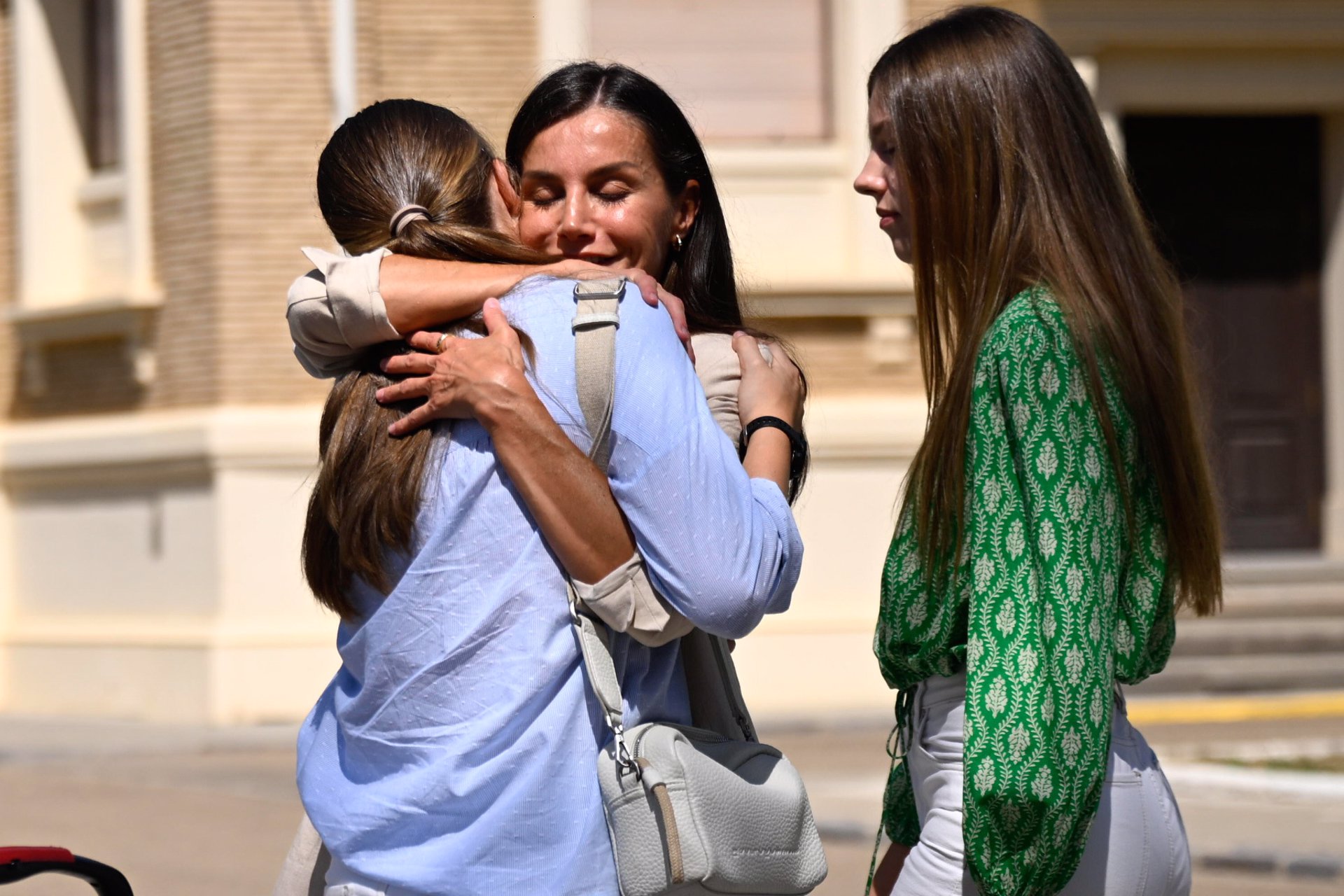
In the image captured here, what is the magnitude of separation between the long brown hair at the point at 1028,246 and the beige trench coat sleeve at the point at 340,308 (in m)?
0.67

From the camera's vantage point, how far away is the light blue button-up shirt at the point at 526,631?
6.97 ft

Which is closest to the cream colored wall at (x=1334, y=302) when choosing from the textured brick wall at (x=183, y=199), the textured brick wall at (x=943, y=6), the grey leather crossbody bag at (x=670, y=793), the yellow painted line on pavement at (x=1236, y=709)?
the yellow painted line on pavement at (x=1236, y=709)

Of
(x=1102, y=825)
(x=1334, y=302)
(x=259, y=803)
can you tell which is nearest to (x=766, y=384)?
(x=1102, y=825)

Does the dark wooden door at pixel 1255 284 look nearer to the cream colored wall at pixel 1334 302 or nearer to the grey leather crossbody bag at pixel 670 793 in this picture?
the cream colored wall at pixel 1334 302

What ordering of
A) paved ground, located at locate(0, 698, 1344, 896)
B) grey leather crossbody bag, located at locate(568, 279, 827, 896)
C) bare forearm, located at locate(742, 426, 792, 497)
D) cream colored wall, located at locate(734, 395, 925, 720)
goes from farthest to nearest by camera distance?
1. cream colored wall, located at locate(734, 395, 925, 720)
2. paved ground, located at locate(0, 698, 1344, 896)
3. bare forearm, located at locate(742, 426, 792, 497)
4. grey leather crossbody bag, located at locate(568, 279, 827, 896)

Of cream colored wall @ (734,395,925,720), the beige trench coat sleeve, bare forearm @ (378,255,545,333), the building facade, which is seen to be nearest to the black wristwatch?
bare forearm @ (378,255,545,333)

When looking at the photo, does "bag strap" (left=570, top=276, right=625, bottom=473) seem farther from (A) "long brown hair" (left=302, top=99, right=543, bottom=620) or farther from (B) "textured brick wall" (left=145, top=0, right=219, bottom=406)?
(B) "textured brick wall" (left=145, top=0, right=219, bottom=406)

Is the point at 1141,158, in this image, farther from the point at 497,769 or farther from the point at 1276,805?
the point at 497,769

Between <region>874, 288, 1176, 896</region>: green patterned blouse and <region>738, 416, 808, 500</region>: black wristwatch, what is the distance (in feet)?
0.83

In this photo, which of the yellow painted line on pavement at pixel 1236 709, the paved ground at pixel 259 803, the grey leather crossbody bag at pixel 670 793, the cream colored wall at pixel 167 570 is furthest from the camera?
the cream colored wall at pixel 167 570

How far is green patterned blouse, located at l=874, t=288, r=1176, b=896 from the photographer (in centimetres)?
211

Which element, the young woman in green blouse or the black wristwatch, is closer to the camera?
the young woman in green blouse

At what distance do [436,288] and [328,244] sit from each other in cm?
1044

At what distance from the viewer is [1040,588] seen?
213cm
